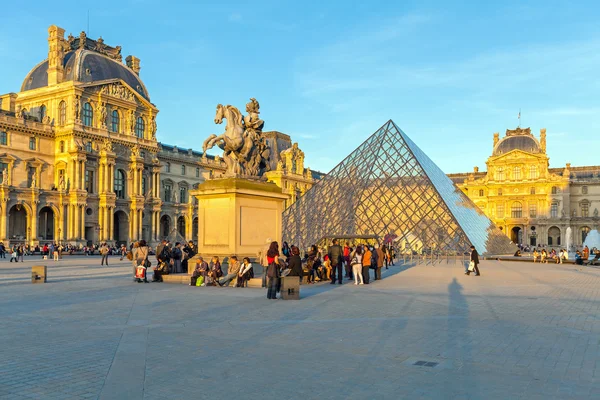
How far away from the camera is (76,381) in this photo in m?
5.02

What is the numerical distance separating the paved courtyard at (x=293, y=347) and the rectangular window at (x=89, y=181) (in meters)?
41.3

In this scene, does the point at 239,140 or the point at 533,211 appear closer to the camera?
the point at 239,140

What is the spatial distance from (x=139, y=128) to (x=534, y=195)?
56.0 meters

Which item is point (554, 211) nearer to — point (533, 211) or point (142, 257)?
point (533, 211)

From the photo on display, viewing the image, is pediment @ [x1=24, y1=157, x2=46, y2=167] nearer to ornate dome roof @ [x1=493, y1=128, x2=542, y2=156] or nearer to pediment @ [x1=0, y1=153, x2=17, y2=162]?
pediment @ [x1=0, y1=153, x2=17, y2=162]

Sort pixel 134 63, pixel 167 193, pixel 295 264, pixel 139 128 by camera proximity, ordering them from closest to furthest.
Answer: pixel 295 264 → pixel 139 128 → pixel 134 63 → pixel 167 193

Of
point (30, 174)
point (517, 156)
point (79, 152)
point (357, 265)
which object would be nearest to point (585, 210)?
point (517, 156)

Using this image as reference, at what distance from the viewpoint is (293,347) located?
21.6 ft

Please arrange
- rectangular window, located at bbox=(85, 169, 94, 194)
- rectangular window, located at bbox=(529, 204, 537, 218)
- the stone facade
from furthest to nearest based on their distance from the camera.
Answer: rectangular window, located at bbox=(529, 204, 537, 218) → the stone facade → rectangular window, located at bbox=(85, 169, 94, 194)

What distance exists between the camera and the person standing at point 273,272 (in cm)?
1102

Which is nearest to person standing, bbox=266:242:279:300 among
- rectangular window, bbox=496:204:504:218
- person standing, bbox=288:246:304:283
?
person standing, bbox=288:246:304:283

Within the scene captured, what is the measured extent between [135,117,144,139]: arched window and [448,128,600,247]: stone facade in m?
51.9

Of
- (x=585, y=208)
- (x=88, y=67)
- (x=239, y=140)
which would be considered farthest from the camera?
(x=585, y=208)

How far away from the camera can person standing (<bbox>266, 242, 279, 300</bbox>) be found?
11.0m
